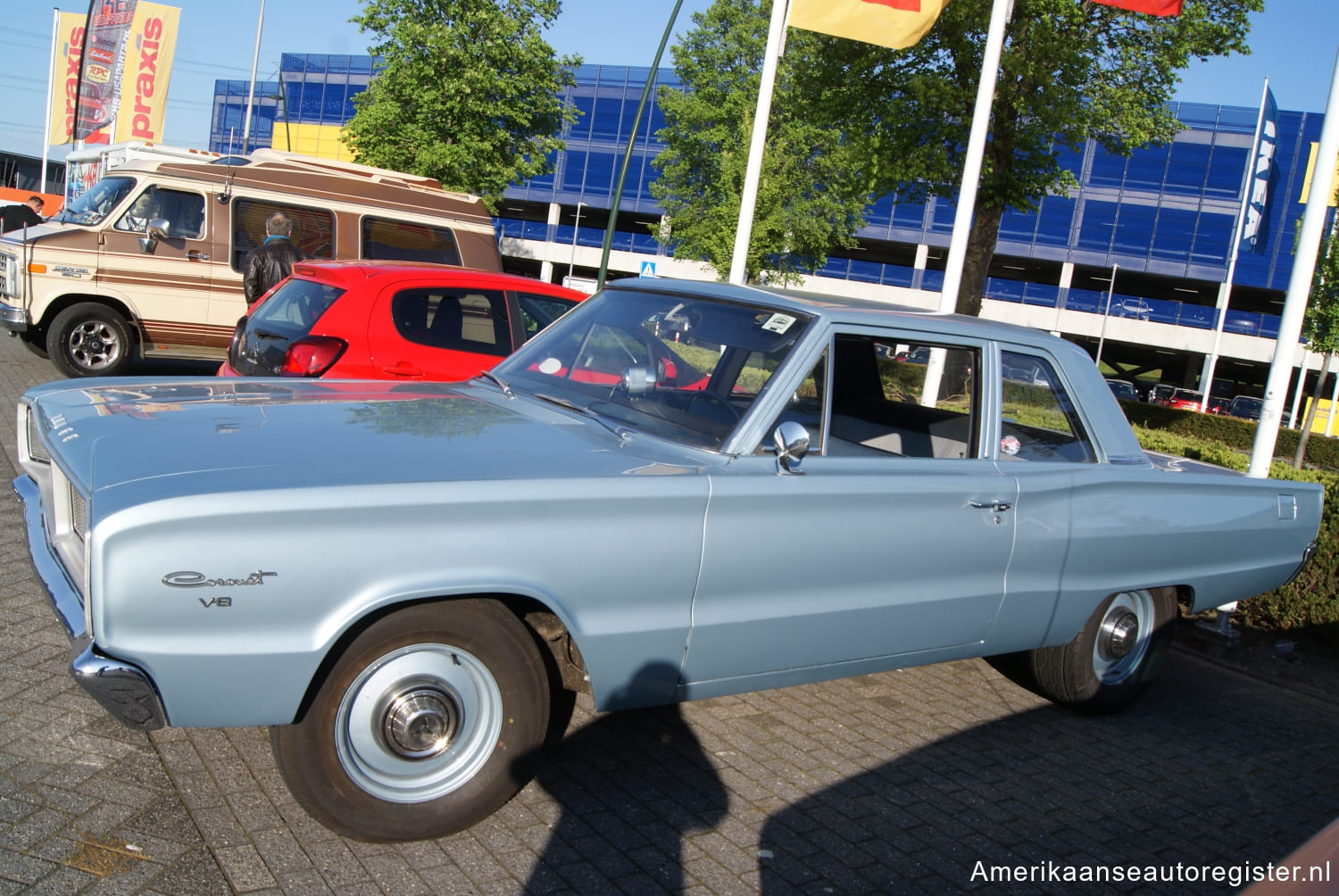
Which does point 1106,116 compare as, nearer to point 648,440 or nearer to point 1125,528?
point 1125,528

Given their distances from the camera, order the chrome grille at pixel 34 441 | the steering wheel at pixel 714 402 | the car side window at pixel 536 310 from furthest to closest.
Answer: the car side window at pixel 536 310, the steering wheel at pixel 714 402, the chrome grille at pixel 34 441

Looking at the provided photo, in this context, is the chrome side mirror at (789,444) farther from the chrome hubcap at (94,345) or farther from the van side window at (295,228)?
the chrome hubcap at (94,345)

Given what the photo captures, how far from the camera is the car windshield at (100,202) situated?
11.1 metres

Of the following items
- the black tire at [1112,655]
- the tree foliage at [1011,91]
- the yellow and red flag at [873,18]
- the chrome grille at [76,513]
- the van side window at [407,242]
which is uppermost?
the tree foliage at [1011,91]

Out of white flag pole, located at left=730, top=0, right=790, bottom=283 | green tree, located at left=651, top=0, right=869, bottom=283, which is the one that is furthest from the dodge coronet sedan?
green tree, located at left=651, top=0, right=869, bottom=283

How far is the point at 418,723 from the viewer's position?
9.91 ft

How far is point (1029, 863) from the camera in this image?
3.52 meters

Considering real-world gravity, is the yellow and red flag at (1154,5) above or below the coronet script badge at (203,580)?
above

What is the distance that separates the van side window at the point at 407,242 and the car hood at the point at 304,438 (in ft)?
27.9

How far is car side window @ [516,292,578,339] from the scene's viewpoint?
8.30m

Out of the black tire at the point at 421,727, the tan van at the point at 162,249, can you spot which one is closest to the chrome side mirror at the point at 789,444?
the black tire at the point at 421,727

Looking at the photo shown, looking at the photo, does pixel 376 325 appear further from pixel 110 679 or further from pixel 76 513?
pixel 110 679

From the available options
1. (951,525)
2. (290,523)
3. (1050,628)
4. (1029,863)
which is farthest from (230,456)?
(1050,628)

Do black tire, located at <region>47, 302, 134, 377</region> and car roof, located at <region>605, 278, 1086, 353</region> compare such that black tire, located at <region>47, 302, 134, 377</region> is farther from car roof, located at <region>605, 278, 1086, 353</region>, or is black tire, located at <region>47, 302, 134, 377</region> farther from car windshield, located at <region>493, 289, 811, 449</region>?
car roof, located at <region>605, 278, 1086, 353</region>
